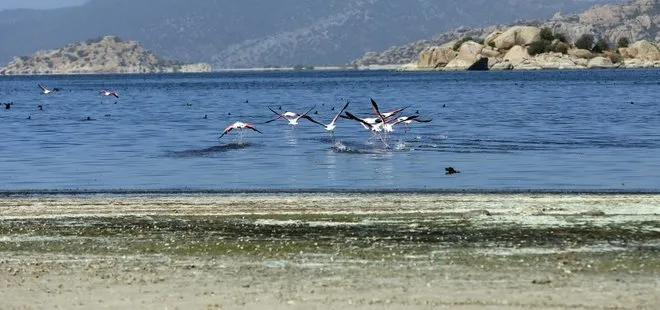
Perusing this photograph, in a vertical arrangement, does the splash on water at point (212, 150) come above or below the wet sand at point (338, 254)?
below

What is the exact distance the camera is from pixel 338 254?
1532 cm

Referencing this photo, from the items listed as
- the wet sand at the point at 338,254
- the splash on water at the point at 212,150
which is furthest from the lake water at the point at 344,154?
the wet sand at the point at 338,254

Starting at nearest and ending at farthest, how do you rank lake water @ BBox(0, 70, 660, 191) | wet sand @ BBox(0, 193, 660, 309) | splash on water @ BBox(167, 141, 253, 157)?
wet sand @ BBox(0, 193, 660, 309) → lake water @ BBox(0, 70, 660, 191) → splash on water @ BBox(167, 141, 253, 157)

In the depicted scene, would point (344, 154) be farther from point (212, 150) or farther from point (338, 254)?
point (338, 254)

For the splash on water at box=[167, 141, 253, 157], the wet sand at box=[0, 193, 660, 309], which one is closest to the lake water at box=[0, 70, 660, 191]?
the splash on water at box=[167, 141, 253, 157]

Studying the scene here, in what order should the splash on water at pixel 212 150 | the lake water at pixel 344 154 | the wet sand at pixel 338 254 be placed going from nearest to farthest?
the wet sand at pixel 338 254 → the lake water at pixel 344 154 → the splash on water at pixel 212 150

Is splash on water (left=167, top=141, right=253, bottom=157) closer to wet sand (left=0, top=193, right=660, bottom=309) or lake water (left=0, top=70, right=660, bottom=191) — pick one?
lake water (left=0, top=70, right=660, bottom=191)

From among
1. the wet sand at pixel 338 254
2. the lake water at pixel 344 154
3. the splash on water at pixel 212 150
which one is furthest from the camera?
the splash on water at pixel 212 150

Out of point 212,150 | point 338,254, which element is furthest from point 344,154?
point 338,254

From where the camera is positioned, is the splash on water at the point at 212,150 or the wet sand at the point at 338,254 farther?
the splash on water at the point at 212,150

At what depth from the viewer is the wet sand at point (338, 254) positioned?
12.7 metres

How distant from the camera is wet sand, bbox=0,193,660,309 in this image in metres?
12.7

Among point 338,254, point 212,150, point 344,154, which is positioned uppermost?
point 338,254

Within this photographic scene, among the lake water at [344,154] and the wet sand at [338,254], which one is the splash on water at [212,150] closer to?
the lake water at [344,154]
